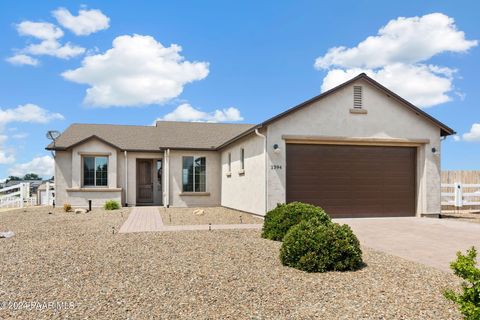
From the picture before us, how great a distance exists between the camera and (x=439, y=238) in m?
10.5

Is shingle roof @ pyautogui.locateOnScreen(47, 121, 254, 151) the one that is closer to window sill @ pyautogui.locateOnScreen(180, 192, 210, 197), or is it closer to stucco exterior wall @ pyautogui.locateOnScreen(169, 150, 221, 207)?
stucco exterior wall @ pyautogui.locateOnScreen(169, 150, 221, 207)

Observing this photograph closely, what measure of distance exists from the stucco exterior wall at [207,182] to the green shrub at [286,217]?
11599 millimetres

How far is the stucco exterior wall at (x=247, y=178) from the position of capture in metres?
14.8

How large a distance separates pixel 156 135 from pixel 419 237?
17.1 metres

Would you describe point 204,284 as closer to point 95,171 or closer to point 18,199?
point 95,171

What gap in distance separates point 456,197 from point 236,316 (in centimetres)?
1869

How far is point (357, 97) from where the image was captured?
1528cm

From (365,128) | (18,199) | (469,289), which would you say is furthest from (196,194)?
(469,289)

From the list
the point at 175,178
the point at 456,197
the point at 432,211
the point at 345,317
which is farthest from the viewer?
the point at 175,178

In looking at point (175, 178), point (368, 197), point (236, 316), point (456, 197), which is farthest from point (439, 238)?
point (175, 178)

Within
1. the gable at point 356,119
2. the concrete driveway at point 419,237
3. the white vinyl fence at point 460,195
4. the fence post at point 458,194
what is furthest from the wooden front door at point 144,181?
the fence post at point 458,194

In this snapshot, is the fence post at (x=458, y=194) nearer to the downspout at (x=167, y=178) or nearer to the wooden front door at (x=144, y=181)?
the downspout at (x=167, y=178)

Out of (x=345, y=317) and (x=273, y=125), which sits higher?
(x=273, y=125)

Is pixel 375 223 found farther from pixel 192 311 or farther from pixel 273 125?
pixel 192 311
